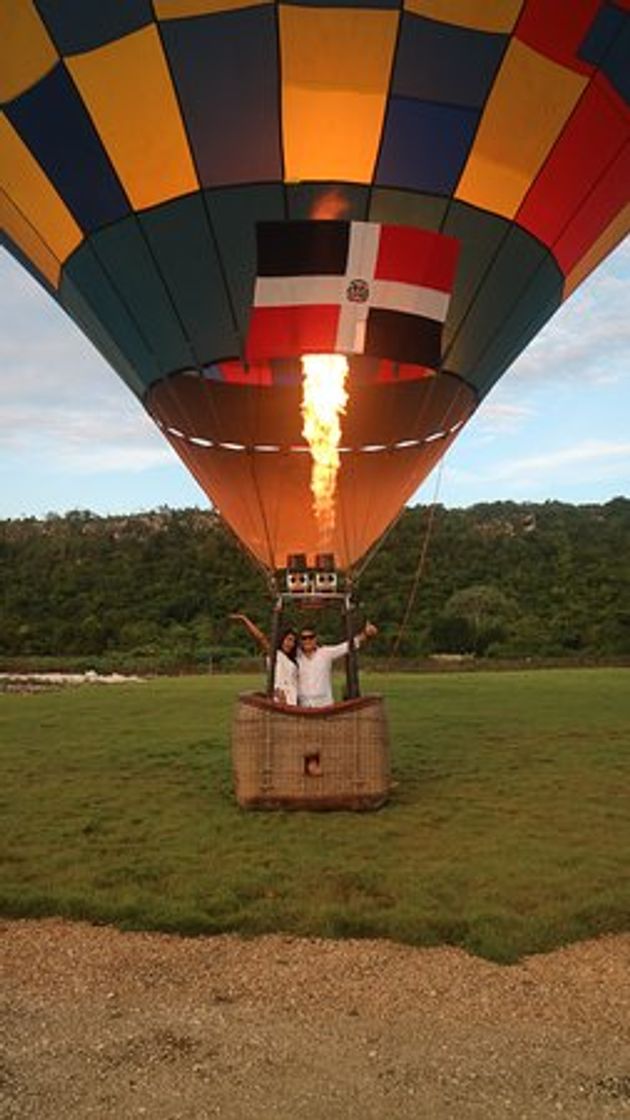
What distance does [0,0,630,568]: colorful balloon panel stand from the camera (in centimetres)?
544

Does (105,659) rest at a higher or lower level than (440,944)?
higher

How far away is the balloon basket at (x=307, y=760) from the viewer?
5660 millimetres

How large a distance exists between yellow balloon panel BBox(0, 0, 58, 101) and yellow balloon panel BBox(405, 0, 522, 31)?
6.46 feet

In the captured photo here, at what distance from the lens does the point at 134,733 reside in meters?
9.09

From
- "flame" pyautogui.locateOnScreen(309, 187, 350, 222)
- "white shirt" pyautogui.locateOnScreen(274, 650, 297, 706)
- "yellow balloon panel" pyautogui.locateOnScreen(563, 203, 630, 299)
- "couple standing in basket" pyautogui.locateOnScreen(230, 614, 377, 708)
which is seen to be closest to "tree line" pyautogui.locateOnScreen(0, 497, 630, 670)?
"yellow balloon panel" pyautogui.locateOnScreen(563, 203, 630, 299)

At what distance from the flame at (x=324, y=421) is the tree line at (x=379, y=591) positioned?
1468 centimetres

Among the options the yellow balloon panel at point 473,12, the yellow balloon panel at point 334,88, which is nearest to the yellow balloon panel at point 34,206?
the yellow balloon panel at point 334,88

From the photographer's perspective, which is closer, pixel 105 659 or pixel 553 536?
pixel 105 659

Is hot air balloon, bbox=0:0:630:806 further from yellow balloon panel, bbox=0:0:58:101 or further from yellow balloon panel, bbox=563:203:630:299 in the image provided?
yellow balloon panel, bbox=563:203:630:299

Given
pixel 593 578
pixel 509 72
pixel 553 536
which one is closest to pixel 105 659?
pixel 593 578

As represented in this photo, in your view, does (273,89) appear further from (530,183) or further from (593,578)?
(593,578)

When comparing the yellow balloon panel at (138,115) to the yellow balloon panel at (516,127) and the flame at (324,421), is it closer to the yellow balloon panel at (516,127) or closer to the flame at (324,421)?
the flame at (324,421)

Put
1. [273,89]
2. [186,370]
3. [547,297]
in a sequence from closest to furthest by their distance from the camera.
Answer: [273,89] < [186,370] < [547,297]

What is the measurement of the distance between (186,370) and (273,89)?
1.78 m
